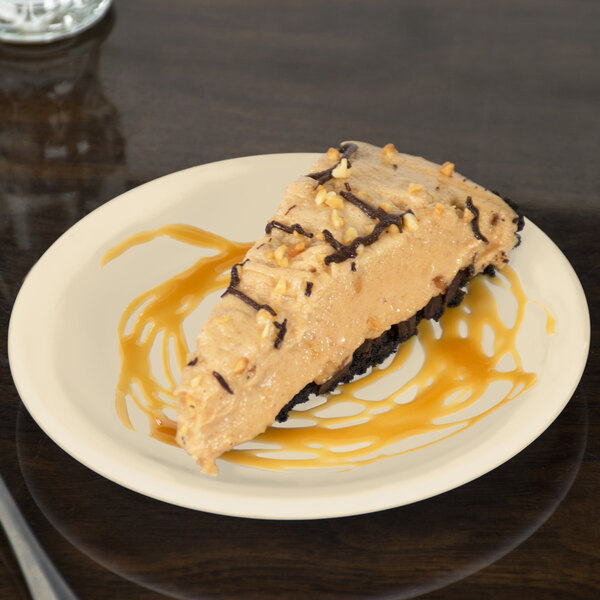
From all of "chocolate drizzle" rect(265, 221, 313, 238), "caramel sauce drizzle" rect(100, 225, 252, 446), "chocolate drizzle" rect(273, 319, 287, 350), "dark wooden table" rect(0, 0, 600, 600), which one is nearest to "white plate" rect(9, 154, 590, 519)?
"caramel sauce drizzle" rect(100, 225, 252, 446)

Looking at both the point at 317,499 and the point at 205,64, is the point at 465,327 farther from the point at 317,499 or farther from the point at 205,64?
the point at 205,64

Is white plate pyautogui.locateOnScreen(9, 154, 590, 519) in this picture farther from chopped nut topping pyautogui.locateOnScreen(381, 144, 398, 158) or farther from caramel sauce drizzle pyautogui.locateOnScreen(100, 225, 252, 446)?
chopped nut topping pyautogui.locateOnScreen(381, 144, 398, 158)

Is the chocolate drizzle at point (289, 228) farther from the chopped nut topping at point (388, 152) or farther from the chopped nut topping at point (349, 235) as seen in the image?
the chopped nut topping at point (388, 152)

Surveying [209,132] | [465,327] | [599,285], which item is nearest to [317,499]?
[465,327]

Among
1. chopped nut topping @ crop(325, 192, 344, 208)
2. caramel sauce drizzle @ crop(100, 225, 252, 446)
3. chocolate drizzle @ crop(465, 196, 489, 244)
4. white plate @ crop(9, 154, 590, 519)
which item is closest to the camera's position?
white plate @ crop(9, 154, 590, 519)

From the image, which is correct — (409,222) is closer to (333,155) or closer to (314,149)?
(333,155)

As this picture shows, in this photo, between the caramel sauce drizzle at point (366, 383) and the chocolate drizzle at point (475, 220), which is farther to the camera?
the chocolate drizzle at point (475, 220)

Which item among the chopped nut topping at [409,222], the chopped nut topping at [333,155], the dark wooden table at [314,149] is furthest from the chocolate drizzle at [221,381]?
the chopped nut topping at [333,155]
